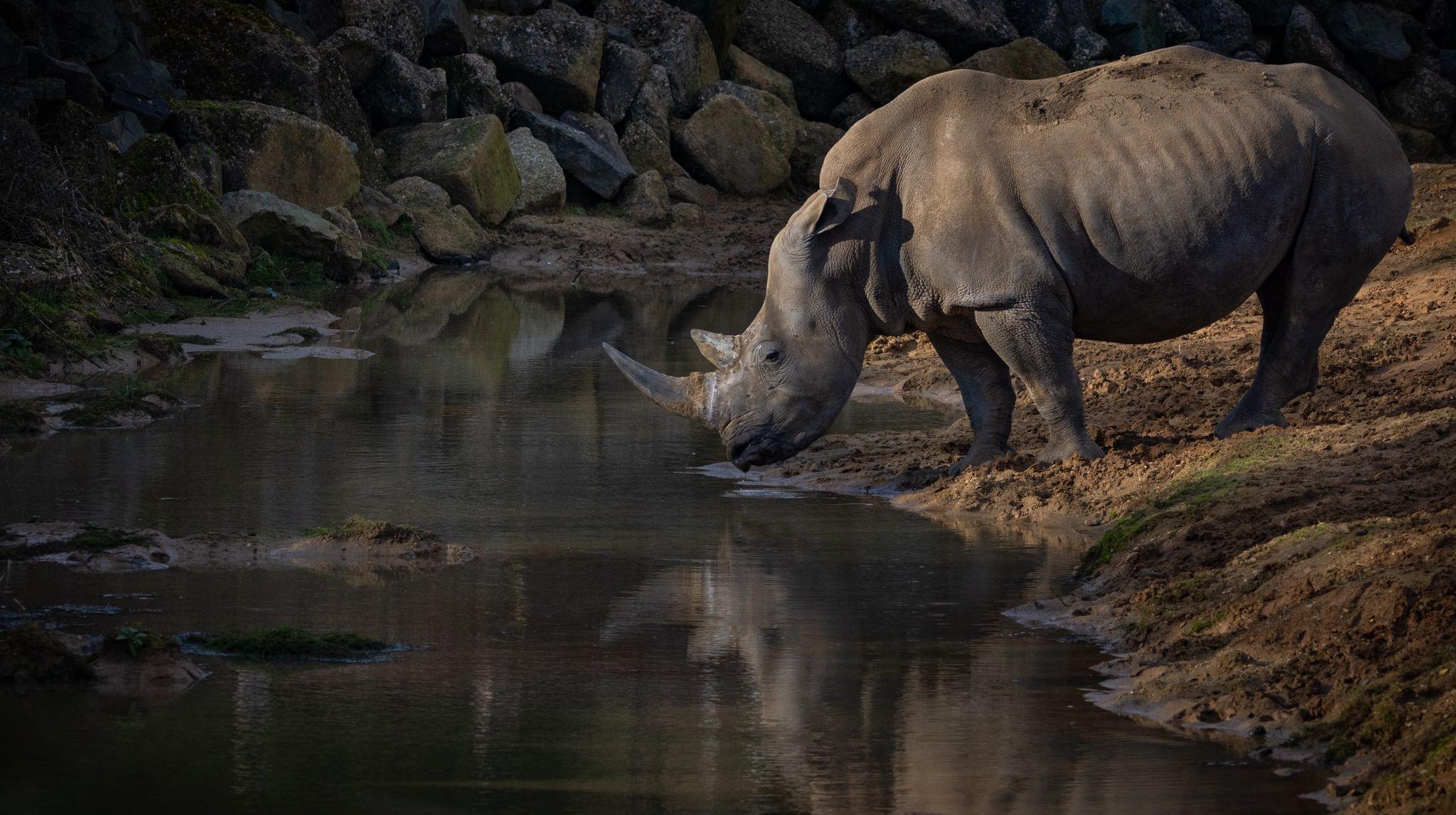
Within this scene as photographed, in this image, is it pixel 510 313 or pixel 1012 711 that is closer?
pixel 1012 711

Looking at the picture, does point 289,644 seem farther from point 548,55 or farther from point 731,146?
point 731,146

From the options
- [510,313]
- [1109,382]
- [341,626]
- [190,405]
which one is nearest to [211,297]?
[510,313]

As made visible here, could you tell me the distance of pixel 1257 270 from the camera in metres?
8.21

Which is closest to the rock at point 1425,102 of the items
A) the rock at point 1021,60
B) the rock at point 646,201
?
the rock at point 1021,60

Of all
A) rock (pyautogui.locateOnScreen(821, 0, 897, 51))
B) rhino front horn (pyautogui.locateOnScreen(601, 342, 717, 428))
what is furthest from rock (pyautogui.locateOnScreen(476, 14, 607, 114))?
rhino front horn (pyautogui.locateOnScreen(601, 342, 717, 428))

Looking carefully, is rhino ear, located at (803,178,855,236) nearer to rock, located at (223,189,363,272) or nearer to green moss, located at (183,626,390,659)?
green moss, located at (183,626,390,659)

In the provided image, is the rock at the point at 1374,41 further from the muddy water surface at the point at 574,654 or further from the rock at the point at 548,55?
the muddy water surface at the point at 574,654

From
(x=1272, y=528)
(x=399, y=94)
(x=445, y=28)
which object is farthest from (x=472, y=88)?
(x=1272, y=528)

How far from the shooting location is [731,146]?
28172mm

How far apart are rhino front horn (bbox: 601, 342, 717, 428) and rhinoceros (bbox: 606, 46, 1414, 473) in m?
0.02

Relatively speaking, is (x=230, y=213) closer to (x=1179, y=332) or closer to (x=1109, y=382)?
(x=1109, y=382)

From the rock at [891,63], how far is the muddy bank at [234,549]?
975 inches

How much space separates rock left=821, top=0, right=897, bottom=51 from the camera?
32312 mm

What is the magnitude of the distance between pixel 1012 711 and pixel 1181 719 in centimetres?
44
